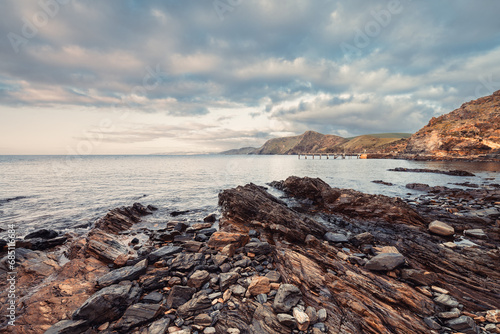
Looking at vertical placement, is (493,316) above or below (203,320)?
below

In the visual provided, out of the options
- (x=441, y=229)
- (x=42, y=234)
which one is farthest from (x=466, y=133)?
(x=42, y=234)

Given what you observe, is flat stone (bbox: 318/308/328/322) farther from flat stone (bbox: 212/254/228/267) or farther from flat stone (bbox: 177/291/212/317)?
flat stone (bbox: 212/254/228/267)

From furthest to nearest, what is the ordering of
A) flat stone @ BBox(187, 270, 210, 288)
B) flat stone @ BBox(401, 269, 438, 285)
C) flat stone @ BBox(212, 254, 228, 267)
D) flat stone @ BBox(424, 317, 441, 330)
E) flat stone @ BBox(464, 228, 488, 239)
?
flat stone @ BBox(464, 228, 488, 239) < flat stone @ BBox(212, 254, 228, 267) < flat stone @ BBox(401, 269, 438, 285) < flat stone @ BBox(187, 270, 210, 288) < flat stone @ BBox(424, 317, 441, 330)

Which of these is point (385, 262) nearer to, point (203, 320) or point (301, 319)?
point (301, 319)

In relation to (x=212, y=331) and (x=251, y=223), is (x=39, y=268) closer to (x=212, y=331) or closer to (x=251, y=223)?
(x=212, y=331)

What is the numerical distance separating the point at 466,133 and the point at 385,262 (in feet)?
550

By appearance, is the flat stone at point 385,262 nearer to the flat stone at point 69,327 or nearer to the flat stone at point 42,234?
the flat stone at point 69,327

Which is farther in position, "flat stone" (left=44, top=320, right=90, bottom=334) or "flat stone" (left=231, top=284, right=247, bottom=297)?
Answer: "flat stone" (left=231, top=284, right=247, bottom=297)

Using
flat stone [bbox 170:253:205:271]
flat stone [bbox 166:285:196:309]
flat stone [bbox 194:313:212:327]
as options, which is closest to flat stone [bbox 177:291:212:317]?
flat stone [bbox 166:285:196:309]

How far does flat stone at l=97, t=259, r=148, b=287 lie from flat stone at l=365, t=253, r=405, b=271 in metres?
9.67

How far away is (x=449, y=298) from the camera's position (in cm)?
641

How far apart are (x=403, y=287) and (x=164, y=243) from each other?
12.5 meters

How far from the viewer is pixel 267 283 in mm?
6469

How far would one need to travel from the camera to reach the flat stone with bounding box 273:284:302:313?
17.9 ft
